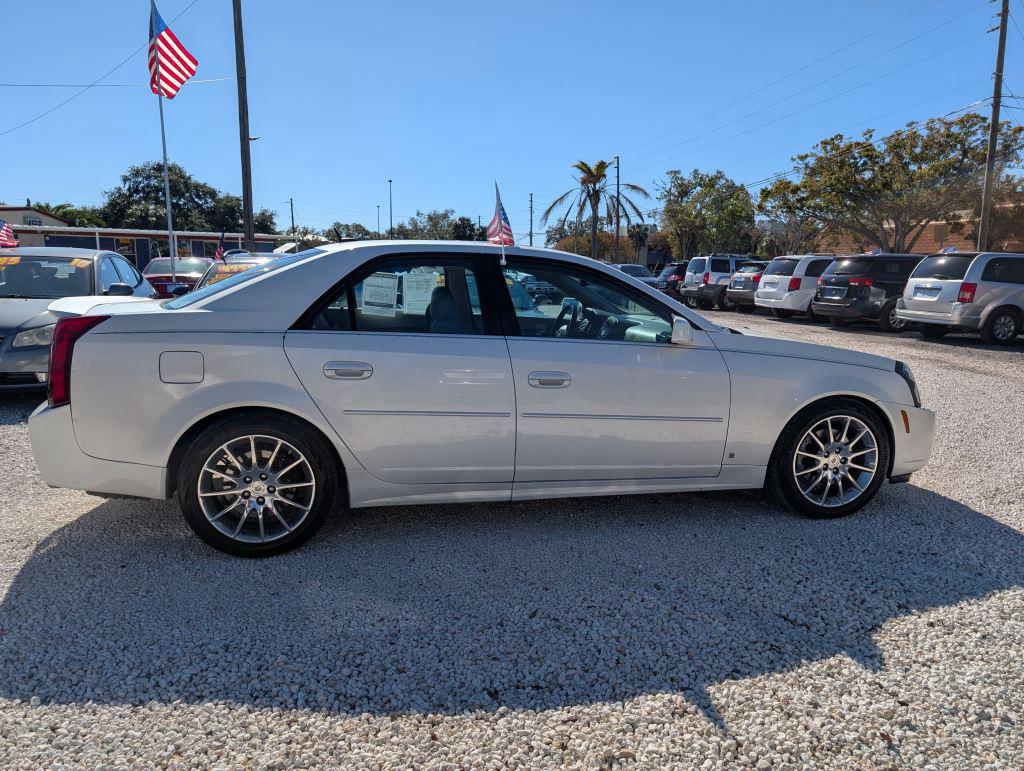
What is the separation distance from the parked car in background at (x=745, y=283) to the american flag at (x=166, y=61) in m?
15.3

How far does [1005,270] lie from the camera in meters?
12.7

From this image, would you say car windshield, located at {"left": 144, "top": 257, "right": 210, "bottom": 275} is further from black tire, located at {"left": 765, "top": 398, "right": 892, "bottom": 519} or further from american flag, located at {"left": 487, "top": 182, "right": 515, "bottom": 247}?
black tire, located at {"left": 765, "top": 398, "right": 892, "bottom": 519}

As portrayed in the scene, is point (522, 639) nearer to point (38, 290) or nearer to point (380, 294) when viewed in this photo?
point (380, 294)

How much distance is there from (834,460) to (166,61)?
→ 13478mm

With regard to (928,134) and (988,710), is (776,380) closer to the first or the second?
(988,710)

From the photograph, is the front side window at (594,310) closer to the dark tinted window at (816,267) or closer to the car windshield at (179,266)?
the dark tinted window at (816,267)

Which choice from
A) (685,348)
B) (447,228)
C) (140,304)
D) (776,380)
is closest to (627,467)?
(685,348)

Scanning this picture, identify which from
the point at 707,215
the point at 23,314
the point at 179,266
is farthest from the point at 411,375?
the point at 707,215

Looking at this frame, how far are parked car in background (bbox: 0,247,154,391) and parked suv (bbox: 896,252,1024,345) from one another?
13.0 metres

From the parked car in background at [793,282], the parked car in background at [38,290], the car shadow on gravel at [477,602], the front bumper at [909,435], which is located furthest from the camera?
the parked car in background at [793,282]

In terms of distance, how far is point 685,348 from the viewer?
3.99 meters

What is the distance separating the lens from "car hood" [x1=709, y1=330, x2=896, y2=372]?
4090 millimetres

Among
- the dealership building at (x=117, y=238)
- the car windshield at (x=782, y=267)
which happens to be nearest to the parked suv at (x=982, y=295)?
the car windshield at (x=782, y=267)

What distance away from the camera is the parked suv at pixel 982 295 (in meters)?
12.7
